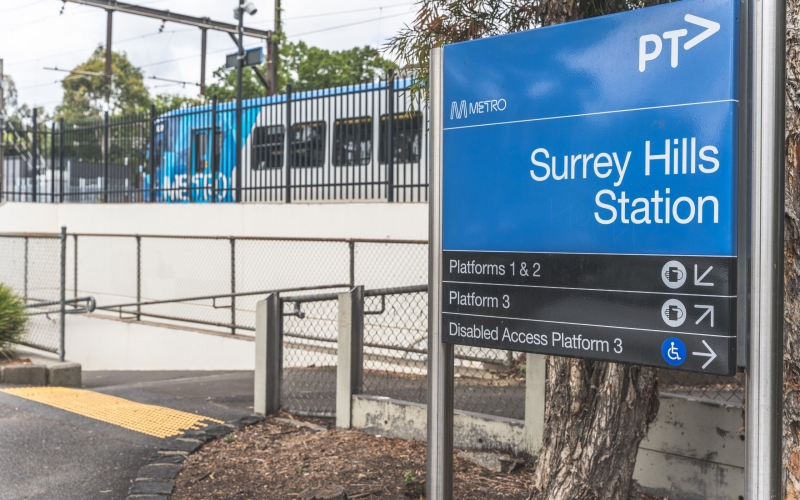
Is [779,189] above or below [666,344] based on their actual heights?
above

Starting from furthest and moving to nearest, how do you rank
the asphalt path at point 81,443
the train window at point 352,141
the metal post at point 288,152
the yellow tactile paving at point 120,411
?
the metal post at point 288,152, the train window at point 352,141, the yellow tactile paving at point 120,411, the asphalt path at point 81,443

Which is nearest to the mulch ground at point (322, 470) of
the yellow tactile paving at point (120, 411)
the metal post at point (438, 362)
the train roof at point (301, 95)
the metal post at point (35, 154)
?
the yellow tactile paving at point (120, 411)

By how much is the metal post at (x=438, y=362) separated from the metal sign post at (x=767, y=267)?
114 centimetres

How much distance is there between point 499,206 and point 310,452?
3.30 m

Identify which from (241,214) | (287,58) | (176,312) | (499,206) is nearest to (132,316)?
(176,312)

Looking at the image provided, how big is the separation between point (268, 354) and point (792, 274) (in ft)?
16.2

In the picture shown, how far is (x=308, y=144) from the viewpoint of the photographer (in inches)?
520

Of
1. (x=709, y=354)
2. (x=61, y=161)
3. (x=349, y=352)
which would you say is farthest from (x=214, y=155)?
(x=709, y=354)

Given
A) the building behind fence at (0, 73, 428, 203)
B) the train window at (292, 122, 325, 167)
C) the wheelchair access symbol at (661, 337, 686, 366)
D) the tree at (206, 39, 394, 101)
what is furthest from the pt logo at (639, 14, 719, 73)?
the tree at (206, 39, 394, 101)

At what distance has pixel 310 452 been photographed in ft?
18.8

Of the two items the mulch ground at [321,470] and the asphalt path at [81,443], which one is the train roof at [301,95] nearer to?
the asphalt path at [81,443]

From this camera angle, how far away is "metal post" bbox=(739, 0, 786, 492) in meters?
2.32

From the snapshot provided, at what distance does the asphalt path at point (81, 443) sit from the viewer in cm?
529

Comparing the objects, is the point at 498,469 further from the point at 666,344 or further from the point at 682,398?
the point at 666,344
